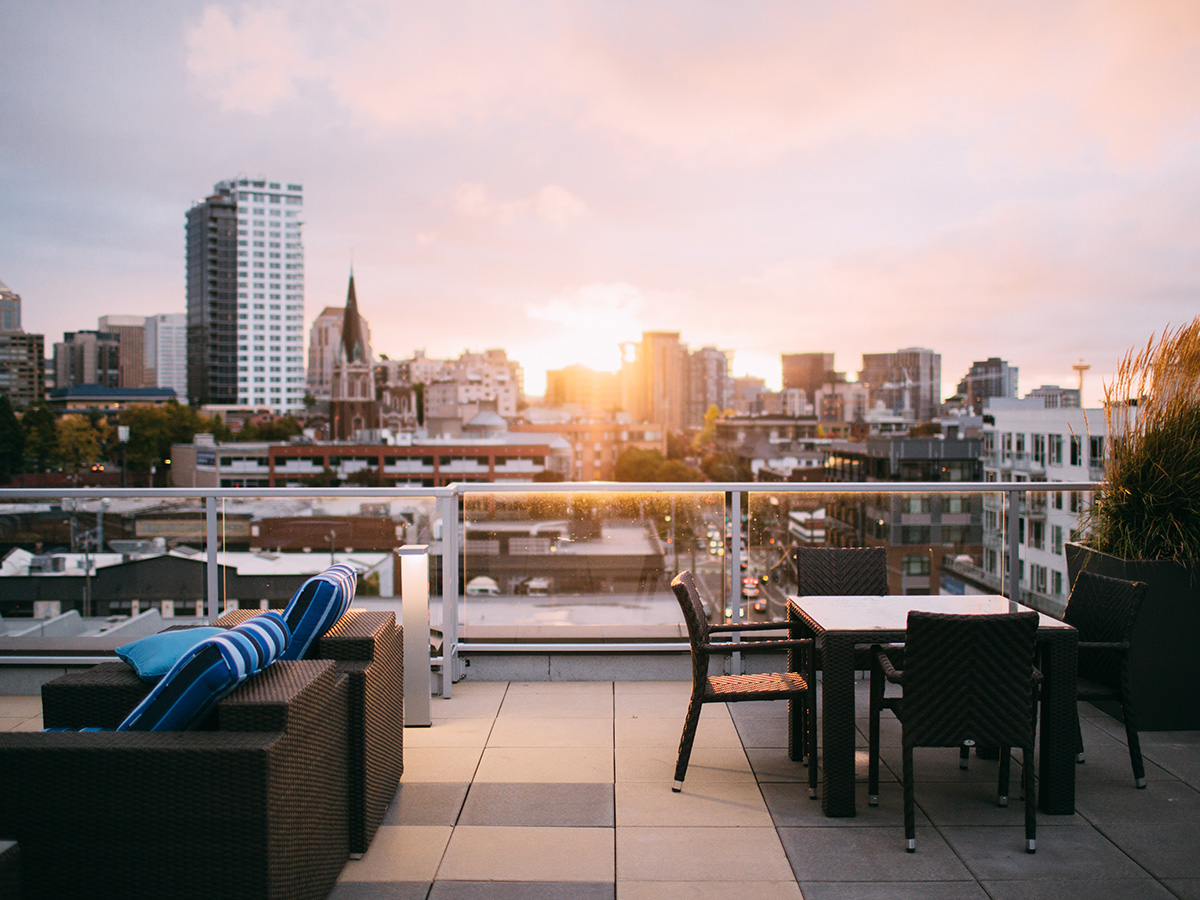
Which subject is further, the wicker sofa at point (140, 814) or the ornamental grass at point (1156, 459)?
the ornamental grass at point (1156, 459)

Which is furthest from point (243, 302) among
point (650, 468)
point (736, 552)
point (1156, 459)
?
point (1156, 459)

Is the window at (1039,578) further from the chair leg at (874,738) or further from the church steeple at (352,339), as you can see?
the church steeple at (352,339)

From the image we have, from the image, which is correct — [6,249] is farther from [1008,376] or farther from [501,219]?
[1008,376]

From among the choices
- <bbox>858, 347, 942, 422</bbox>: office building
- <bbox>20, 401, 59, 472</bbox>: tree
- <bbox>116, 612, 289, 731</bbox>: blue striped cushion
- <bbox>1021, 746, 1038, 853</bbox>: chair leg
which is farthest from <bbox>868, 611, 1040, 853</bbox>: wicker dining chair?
<bbox>20, 401, 59, 472</bbox>: tree

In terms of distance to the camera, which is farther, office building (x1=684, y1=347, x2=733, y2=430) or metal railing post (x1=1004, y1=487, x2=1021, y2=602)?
office building (x1=684, y1=347, x2=733, y2=430)

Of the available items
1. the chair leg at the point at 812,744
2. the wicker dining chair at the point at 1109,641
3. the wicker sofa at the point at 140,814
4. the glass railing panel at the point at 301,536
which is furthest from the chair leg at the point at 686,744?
the glass railing panel at the point at 301,536

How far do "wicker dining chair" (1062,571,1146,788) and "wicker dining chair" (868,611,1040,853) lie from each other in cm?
71

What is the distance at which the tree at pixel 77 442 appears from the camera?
72.0 m

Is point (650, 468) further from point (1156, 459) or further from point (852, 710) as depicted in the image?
point (852, 710)

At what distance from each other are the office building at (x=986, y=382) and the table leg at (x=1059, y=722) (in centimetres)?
5627

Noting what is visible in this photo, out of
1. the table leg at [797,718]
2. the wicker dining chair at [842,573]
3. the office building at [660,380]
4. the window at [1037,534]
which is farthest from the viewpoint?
the office building at [660,380]

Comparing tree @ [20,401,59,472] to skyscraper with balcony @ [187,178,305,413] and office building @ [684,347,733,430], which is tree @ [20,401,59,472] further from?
office building @ [684,347,733,430]

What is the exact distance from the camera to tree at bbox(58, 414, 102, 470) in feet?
236

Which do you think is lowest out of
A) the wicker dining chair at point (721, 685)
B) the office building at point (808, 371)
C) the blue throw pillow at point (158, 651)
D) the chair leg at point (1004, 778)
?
the chair leg at point (1004, 778)
